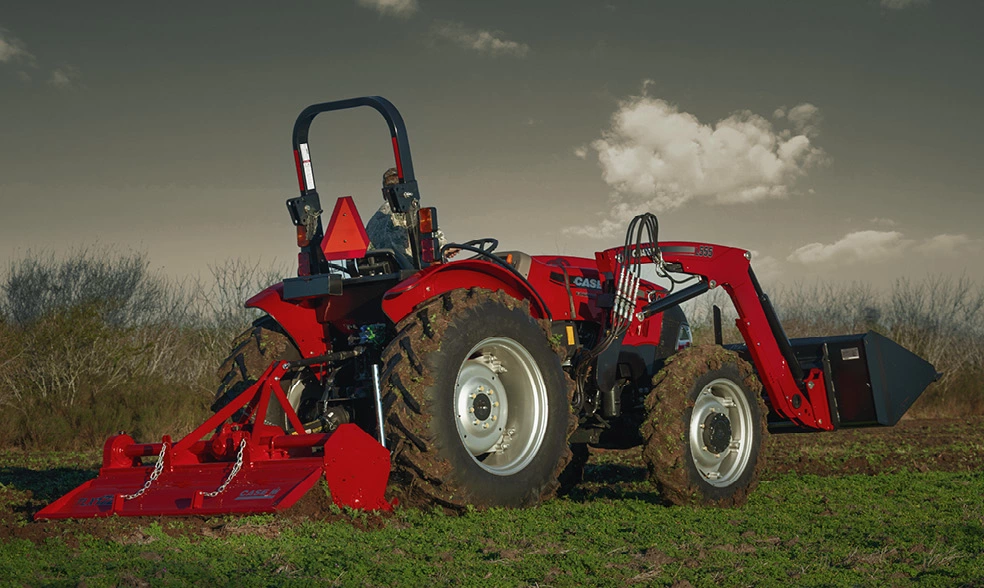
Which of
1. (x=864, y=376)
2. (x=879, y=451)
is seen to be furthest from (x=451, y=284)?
(x=879, y=451)

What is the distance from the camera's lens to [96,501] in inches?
211

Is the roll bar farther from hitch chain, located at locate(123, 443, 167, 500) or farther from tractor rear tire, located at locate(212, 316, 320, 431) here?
hitch chain, located at locate(123, 443, 167, 500)

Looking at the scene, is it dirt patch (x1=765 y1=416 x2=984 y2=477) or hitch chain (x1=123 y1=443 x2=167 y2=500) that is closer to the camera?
hitch chain (x1=123 y1=443 x2=167 y2=500)

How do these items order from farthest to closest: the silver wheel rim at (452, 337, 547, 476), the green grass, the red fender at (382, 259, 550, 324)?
the silver wheel rim at (452, 337, 547, 476) < the red fender at (382, 259, 550, 324) < the green grass

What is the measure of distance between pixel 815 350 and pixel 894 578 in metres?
4.36

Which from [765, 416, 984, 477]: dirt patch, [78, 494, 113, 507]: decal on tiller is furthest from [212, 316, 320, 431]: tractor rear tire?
[765, 416, 984, 477]: dirt patch

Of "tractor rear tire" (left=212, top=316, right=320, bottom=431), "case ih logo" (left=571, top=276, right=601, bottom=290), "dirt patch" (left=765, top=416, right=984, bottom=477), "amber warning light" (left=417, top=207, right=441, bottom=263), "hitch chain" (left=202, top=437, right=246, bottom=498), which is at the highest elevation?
"amber warning light" (left=417, top=207, right=441, bottom=263)

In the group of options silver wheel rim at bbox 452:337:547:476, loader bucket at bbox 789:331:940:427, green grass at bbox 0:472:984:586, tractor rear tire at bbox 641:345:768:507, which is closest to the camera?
green grass at bbox 0:472:984:586

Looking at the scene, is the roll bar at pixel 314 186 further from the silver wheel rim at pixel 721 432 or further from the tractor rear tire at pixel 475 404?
the silver wheel rim at pixel 721 432

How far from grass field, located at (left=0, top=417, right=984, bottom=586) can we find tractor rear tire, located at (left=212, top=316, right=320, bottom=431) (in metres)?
1.45

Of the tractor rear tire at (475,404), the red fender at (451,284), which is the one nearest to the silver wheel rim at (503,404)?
the tractor rear tire at (475,404)

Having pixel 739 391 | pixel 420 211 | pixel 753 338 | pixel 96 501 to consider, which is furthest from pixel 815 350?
pixel 96 501

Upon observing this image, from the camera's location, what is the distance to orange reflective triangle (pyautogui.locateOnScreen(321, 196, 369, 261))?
6031 millimetres

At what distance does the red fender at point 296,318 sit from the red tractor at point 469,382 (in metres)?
0.01
